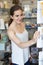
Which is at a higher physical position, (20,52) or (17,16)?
(17,16)

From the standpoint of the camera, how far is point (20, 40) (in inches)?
68.2

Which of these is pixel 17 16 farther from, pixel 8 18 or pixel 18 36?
pixel 8 18

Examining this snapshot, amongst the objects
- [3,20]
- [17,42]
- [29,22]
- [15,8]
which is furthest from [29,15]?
[17,42]

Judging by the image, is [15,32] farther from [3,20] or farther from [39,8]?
[3,20]

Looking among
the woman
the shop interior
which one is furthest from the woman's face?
the shop interior

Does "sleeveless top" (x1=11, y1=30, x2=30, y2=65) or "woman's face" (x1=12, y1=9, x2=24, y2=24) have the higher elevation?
"woman's face" (x1=12, y1=9, x2=24, y2=24)

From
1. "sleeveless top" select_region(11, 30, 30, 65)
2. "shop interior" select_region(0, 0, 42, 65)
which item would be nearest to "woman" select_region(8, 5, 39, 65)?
"sleeveless top" select_region(11, 30, 30, 65)

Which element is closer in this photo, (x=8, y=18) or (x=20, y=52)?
(x=20, y=52)

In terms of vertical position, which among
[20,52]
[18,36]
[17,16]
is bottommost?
[20,52]

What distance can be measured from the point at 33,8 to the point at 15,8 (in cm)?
94

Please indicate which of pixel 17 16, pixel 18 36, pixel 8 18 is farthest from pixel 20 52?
pixel 8 18

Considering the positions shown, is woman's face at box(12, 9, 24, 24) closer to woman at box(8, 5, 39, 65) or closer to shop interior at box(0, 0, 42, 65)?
woman at box(8, 5, 39, 65)

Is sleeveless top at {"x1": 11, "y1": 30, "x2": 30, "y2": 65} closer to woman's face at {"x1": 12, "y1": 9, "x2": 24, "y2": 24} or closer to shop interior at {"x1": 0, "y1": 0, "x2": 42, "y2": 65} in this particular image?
woman's face at {"x1": 12, "y1": 9, "x2": 24, "y2": 24}

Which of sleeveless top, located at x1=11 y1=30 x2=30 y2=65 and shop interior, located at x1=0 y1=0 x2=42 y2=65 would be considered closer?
sleeveless top, located at x1=11 y1=30 x2=30 y2=65
